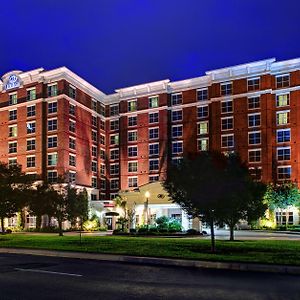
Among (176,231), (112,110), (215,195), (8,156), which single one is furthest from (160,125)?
(215,195)

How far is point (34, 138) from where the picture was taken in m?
71.2

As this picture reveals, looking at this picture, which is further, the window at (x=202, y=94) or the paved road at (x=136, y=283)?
the window at (x=202, y=94)

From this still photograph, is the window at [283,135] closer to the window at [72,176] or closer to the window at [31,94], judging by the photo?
the window at [72,176]

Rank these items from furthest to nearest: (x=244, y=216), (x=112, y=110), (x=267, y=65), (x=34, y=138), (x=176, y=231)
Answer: (x=112, y=110)
(x=34, y=138)
(x=267, y=65)
(x=176, y=231)
(x=244, y=216)

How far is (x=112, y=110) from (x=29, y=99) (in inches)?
624

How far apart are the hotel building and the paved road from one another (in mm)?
45329

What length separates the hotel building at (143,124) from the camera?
66125mm

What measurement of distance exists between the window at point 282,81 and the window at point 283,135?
21.9 feet

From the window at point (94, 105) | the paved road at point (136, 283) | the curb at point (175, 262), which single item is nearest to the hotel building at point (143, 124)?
the window at point (94, 105)

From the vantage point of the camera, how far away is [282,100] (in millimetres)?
66312

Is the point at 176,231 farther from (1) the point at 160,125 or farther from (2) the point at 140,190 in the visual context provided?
(1) the point at 160,125

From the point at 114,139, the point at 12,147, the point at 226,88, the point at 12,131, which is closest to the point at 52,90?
the point at 12,131

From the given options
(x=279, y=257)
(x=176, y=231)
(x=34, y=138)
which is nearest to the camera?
(x=279, y=257)

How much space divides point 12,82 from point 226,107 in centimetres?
3537
